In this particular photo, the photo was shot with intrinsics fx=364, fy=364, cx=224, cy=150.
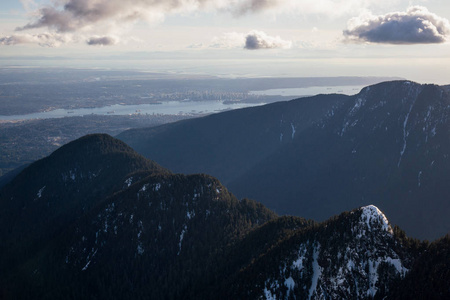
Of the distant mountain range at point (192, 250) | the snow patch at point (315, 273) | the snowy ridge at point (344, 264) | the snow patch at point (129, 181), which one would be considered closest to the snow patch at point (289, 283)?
the snowy ridge at point (344, 264)

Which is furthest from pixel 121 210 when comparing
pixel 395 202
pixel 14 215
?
pixel 395 202

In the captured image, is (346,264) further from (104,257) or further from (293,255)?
(104,257)

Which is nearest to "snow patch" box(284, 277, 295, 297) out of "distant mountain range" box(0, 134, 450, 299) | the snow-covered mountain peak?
"distant mountain range" box(0, 134, 450, 299)

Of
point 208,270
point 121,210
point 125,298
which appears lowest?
point 125,298

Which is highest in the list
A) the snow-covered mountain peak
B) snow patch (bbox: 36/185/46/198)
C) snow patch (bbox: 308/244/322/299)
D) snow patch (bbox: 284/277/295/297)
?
the snow-covered mountain peak

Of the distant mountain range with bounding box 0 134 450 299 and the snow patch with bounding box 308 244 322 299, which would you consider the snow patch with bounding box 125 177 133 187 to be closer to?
the distant mountain range with bounding box 0 134 450 299

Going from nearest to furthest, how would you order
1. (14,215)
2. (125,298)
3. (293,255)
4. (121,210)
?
(293,255) → (125,298) → (121,210) → (14,215)
